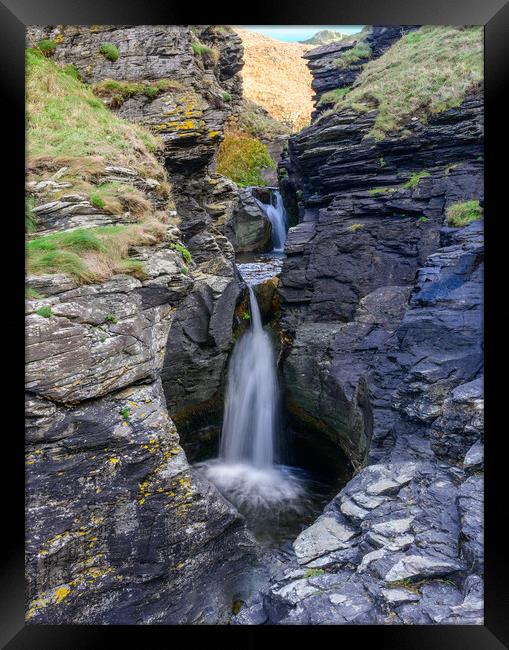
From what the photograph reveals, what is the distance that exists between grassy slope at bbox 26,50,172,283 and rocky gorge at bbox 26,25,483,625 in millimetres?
72

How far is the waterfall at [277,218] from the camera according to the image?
60.6 ft

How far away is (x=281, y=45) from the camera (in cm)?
1728

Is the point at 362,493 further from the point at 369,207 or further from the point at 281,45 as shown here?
the point at 281,45

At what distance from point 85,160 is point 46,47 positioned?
483 centimetres

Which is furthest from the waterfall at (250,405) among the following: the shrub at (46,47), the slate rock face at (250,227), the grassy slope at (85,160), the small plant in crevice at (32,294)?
the shrub at (46,47)

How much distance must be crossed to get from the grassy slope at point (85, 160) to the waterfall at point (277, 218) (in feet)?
31.2

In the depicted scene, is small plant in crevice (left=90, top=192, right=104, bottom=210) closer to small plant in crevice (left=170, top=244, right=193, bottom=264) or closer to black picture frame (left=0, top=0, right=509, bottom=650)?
small plant in crevice (left=170, top=244, right=193, bottom=264)

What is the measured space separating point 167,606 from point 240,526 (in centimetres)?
138

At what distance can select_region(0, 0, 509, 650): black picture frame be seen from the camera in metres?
3.76

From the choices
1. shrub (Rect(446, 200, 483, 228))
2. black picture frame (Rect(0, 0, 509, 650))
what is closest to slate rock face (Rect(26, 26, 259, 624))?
black picture frame (Rect(0, 0, 509, 650))

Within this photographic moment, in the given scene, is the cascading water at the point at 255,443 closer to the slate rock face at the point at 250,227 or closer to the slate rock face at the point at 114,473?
the slate rock face at the point at 114,473

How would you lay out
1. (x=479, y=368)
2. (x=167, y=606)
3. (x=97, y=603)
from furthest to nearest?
(x=479, y=368), (x=167, y=606), (x=97, y=603)

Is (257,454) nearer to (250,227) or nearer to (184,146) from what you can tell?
(184,146)
